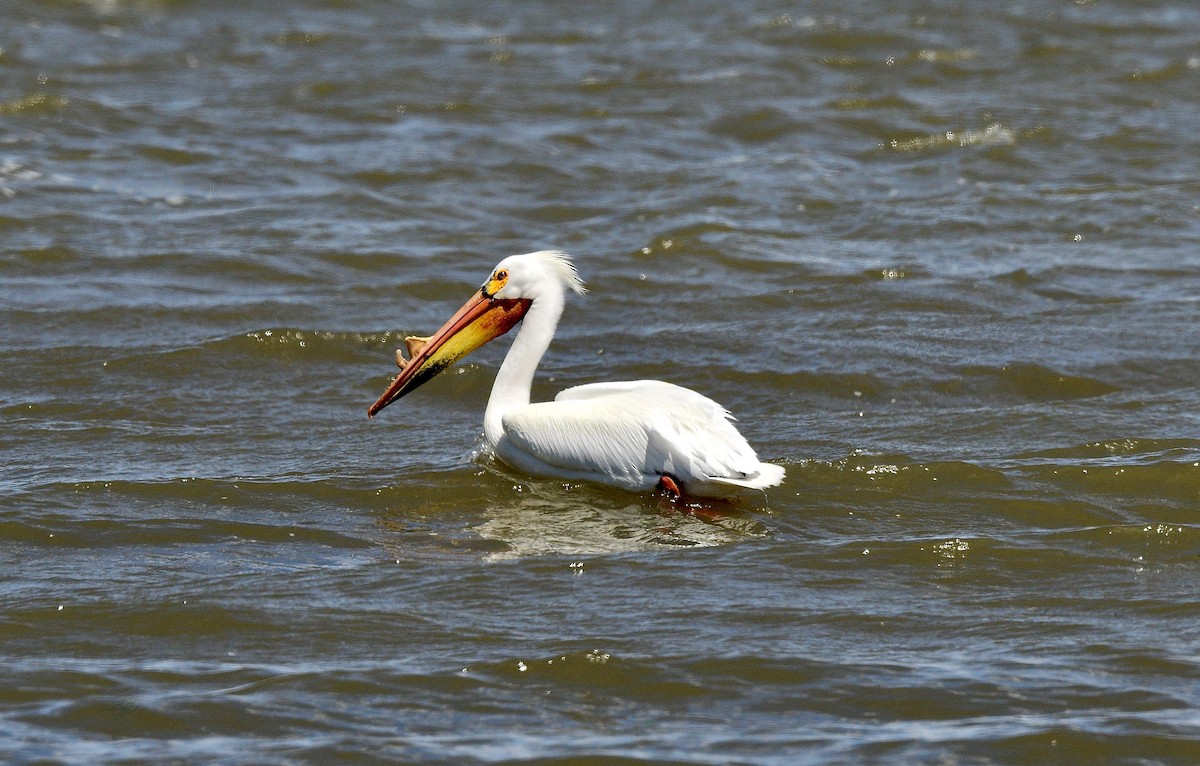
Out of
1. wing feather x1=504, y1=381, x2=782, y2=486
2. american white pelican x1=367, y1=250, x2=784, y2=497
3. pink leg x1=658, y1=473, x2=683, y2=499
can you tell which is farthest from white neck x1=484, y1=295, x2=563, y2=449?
pink leg x1=658, y1=473, x2=683, y2=499

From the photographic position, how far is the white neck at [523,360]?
562 centimetres

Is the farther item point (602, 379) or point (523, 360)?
point (602, 379)

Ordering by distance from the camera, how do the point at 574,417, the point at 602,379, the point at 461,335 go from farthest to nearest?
the point at 602,379 → the point at 461,335 → the point at 574,417

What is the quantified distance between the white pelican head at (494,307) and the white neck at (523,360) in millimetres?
32

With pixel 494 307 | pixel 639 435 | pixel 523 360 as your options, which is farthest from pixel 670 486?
pixel 494 307

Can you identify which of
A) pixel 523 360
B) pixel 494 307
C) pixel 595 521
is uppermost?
pixel 494 307

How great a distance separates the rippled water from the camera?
3.73m

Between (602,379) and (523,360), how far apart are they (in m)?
0.88

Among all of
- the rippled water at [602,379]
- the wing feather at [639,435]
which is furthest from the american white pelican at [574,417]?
the rippled water at [602,379]

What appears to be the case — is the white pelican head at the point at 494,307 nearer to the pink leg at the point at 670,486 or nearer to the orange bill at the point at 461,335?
the orange bill at the point at 461,335

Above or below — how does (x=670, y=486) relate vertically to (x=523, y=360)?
below

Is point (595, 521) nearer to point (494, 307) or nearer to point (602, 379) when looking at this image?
point (494, 307)

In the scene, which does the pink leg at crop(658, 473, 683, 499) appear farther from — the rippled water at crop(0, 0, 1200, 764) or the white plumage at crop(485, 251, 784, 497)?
the rippled water at crop(0, 0, 1200, 764)

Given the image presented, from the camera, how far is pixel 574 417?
5242 millimetres
